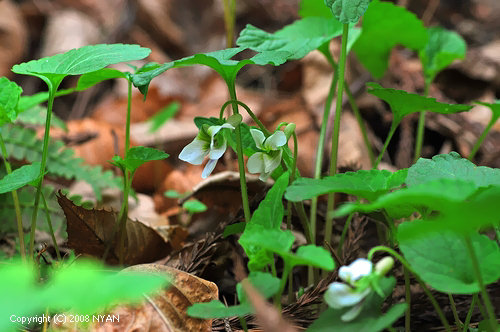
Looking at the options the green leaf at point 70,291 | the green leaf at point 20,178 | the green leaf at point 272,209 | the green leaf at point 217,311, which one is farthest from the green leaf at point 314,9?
the green leaf at point 70,291

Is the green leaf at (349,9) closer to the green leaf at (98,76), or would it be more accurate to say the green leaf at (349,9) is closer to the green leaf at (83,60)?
the green leaf at (83,60)

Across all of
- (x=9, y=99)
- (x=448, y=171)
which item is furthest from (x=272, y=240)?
(x=9, y=99)

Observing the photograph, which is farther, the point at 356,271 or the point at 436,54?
the point at 436,54

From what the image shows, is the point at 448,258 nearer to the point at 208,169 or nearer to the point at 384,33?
the point at 208,169

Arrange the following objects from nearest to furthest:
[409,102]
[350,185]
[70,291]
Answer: [70,291], [350,185], [409,102]

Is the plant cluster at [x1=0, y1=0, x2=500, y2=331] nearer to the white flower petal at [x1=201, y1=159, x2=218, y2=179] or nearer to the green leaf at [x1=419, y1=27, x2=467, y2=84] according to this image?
the white flower petal at [x1=201, y1=159, x2=218, y2=179]

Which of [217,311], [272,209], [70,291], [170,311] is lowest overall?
[170,311]

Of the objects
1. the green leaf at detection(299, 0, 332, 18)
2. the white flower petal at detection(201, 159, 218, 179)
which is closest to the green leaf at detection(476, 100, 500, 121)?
the green leaf at detection(299, 0, 332, 18)

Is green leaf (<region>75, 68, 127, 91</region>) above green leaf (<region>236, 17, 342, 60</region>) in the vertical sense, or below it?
below
